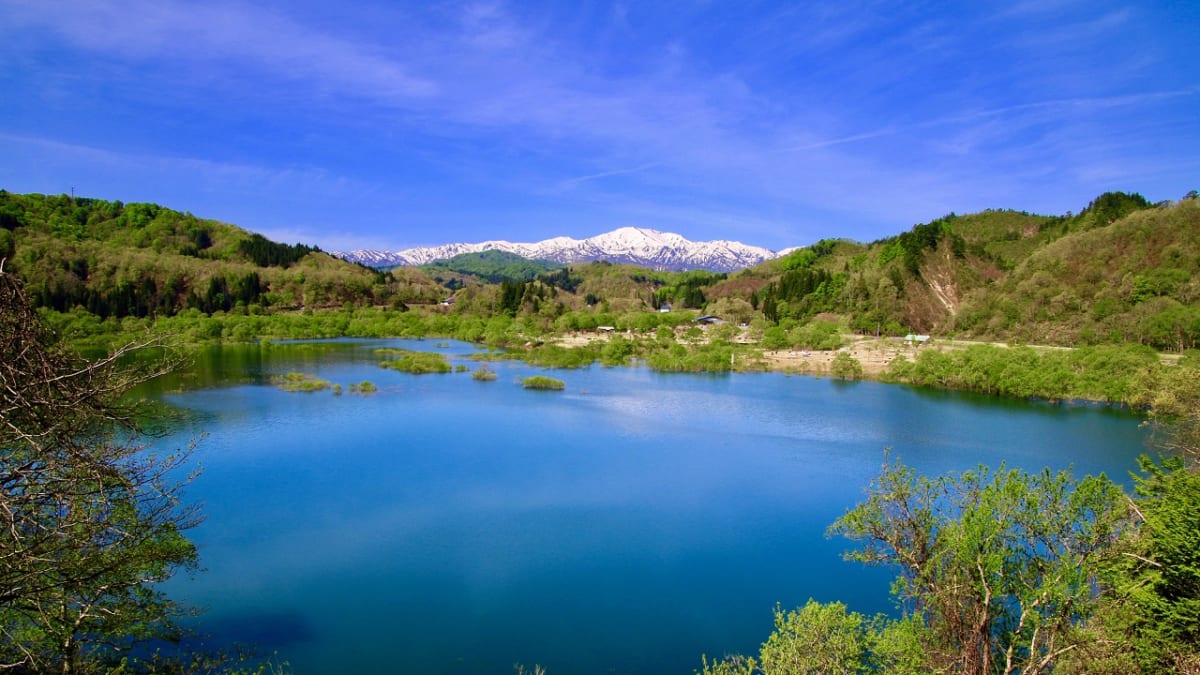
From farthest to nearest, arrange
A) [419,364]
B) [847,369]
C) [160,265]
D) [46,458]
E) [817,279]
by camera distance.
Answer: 1. [817,279]
2. [160,265]
3. [847,369]
4. [419,364]
5. [46,458]

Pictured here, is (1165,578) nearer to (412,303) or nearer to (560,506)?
(560,506)

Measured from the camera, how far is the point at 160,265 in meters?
88.1

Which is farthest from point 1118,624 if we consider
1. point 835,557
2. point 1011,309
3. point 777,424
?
point 1011,309

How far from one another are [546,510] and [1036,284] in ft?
217

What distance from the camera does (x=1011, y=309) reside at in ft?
217

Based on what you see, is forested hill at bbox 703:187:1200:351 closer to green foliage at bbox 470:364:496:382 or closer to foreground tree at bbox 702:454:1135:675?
green foliage at bbox 470:364:496:382

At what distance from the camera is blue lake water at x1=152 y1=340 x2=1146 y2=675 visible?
1439 centimetres

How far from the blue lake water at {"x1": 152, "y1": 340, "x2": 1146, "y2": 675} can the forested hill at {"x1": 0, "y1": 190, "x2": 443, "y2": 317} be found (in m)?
45.6

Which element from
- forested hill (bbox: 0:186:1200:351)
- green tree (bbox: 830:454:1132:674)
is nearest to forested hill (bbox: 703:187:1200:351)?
forested hill (bbox: 0:186:1200:351)

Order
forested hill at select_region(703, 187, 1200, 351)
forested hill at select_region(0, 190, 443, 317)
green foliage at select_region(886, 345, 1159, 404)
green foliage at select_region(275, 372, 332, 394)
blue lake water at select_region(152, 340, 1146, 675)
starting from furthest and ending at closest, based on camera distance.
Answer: forested hill at select_region(0, 190, 443, 317) → forested hill at select_region(703, 187, 1200, 351) → green foliage at select_region(275, 372, 332, 394) → green foliage at select_region(886, 345, 1159, 404) → blue lake water at select_region(152, 340, 1146, 675)

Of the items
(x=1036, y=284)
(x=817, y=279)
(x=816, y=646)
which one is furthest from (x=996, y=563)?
(x=817, y=279)

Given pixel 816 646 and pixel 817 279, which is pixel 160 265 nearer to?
pixel 817 279

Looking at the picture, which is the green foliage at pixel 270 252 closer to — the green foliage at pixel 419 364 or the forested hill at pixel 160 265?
the forested hill at pixel 160 265

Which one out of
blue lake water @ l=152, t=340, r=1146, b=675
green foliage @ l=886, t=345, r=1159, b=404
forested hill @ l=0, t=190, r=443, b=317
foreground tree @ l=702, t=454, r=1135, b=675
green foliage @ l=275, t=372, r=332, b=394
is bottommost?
blue lake water @ l=152, t=340, r=1146, b=675
